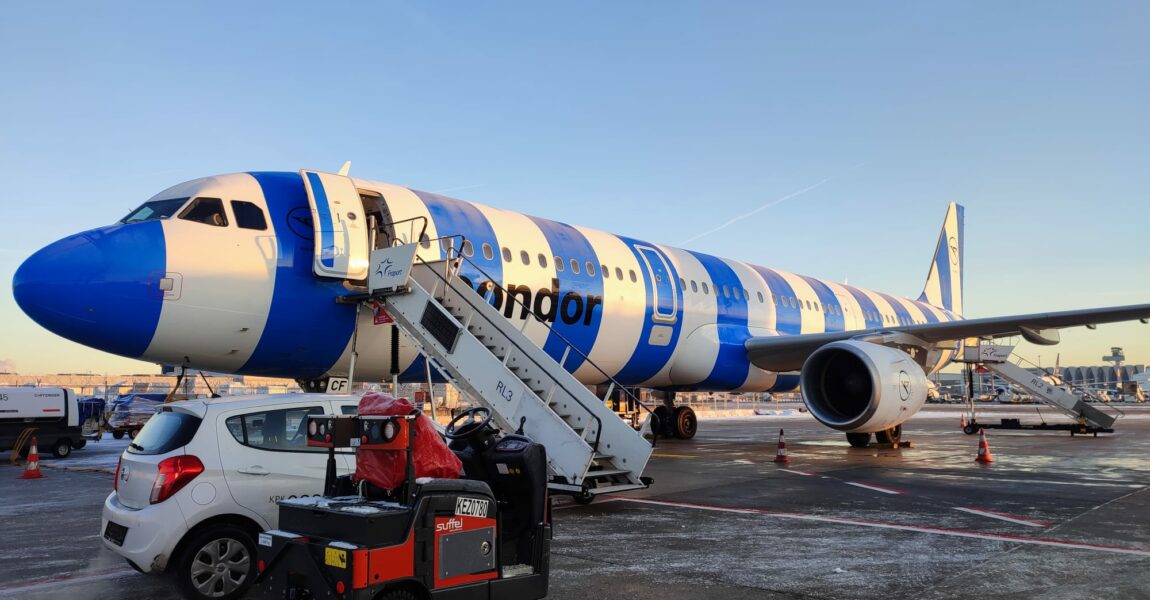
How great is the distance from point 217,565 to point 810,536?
4.85m

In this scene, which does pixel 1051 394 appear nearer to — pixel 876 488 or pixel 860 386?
pixel 860 386

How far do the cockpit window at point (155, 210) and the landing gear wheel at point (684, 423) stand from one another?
14493 mm

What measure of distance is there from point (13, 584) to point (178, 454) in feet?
5.44

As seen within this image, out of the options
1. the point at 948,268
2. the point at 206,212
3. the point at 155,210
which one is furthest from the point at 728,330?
the point at 948,268

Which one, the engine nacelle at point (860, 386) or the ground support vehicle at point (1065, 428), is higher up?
the engine nacelle at point (860, 386)

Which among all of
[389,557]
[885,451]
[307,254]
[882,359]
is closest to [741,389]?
[885,451]

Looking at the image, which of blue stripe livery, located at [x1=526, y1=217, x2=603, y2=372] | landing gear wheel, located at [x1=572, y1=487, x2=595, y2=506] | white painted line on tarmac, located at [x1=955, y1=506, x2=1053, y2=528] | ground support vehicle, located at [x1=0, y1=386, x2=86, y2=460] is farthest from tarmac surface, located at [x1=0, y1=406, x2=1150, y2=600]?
ground support vehicle, located at [x1=0, y1=386, x2=86, y2=460]

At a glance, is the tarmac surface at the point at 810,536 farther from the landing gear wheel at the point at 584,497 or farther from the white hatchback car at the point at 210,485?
the white hatchback car at the point at 210,485

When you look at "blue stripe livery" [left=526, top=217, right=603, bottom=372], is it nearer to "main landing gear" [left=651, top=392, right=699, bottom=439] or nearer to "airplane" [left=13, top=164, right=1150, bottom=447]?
"airplane" [left=13, top=164, right=1150, bottom=447]

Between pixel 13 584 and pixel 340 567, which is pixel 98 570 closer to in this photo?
pixel 13 584

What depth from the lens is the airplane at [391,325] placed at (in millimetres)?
8906

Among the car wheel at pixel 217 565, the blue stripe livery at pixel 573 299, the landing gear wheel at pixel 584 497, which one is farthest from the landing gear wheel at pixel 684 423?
the car wheel at pixel 217 565

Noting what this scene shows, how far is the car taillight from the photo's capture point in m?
5.12

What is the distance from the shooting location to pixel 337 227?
10.1 meters
